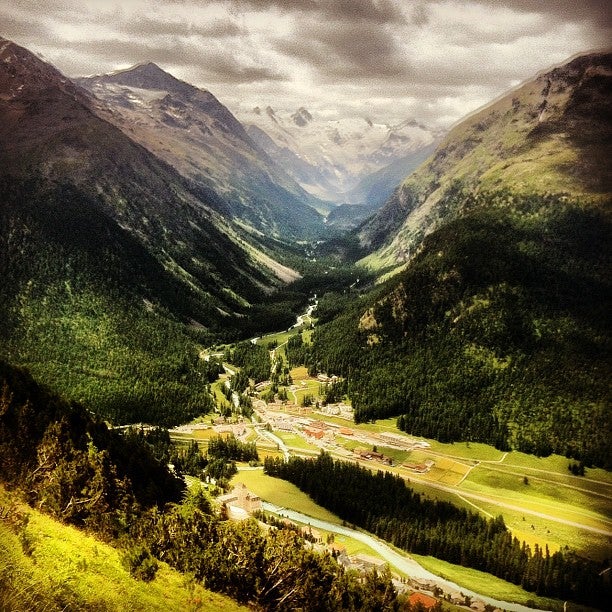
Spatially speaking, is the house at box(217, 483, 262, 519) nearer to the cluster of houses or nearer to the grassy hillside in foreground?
the cluster of houses

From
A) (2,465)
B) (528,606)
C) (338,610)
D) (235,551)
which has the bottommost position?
(528,606)

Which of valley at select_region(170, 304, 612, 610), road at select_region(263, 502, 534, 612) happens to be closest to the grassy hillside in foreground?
road at select_region(263, 502, 534, 612)

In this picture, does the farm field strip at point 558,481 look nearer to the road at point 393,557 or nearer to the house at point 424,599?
the road at point 393,557

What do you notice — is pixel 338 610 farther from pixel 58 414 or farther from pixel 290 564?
pixel 58 414

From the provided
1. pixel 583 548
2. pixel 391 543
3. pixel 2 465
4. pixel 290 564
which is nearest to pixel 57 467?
→ pixel 2 465

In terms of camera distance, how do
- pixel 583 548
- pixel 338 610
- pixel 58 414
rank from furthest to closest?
1. pixel 583 548
2. pixel 58 414
3. pixel 338 610
